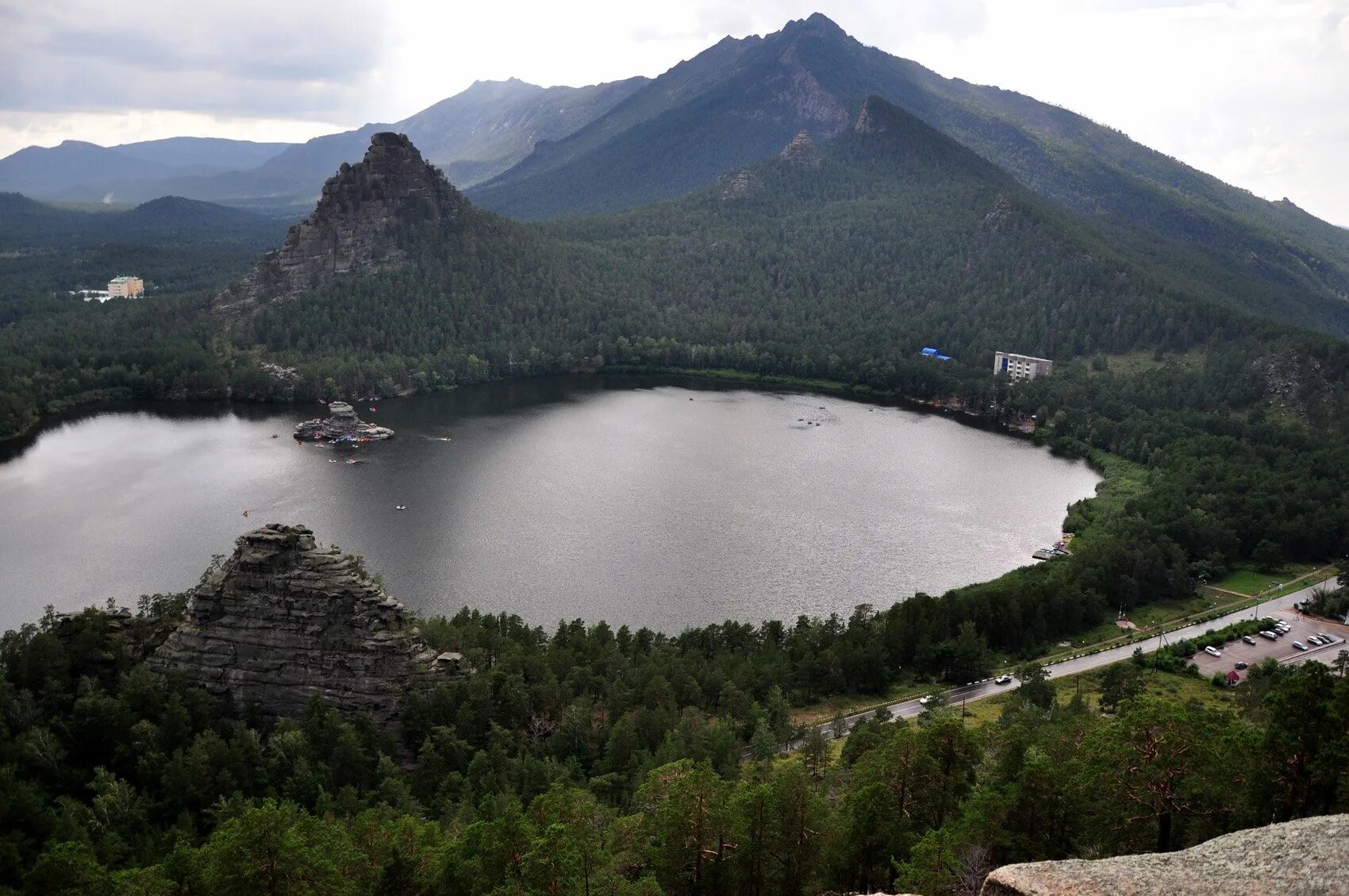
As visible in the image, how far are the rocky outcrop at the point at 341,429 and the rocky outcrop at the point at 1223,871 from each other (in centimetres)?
9817

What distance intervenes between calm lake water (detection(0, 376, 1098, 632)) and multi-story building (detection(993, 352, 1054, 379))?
21.7 m

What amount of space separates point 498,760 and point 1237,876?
99.4 ft

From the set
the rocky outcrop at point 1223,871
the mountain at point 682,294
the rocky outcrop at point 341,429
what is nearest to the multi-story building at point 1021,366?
the mountain at point 682,294

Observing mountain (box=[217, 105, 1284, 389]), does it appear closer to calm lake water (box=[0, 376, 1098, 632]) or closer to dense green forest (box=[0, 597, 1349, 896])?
calm lake water (box=[0, 376, 1098, 632])

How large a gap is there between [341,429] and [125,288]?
11449 cm

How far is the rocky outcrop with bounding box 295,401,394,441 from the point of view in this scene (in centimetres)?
10669

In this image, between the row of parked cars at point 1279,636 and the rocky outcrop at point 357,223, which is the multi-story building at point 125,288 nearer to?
the rocky outcrop at point 357,223

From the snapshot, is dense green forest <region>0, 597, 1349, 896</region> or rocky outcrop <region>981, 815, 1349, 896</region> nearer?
rocky outcrop <region>981, 815, 1349, 896</region>

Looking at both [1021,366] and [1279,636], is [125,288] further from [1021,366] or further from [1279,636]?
[1279,636]

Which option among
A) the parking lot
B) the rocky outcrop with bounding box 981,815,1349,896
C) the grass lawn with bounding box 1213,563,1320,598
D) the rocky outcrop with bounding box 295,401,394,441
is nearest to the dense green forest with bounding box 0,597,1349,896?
the parking lot

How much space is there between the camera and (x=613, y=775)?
40.2m

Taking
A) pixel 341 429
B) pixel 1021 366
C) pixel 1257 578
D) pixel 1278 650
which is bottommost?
pixel 1278 650

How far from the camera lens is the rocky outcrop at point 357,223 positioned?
15938 centimetres

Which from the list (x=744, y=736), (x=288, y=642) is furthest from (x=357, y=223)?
(x=744, y=736)
